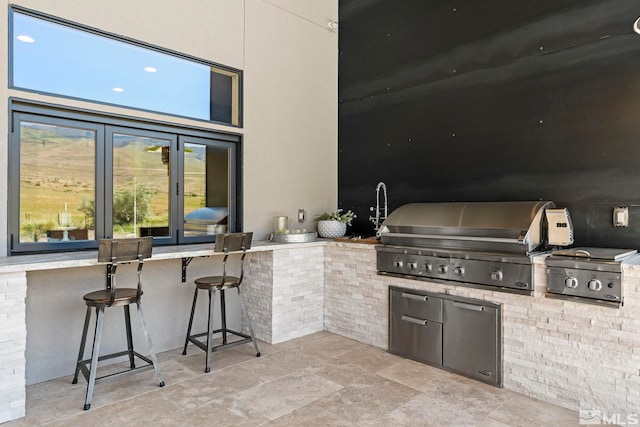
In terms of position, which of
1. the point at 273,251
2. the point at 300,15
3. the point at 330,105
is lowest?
the point at 273,251

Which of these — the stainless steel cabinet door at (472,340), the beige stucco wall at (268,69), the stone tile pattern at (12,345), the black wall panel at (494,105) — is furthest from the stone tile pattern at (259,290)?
the stone tile pattern at (12,345)

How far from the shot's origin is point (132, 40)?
372 centimetres

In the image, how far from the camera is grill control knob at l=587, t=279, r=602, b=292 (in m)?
2.67

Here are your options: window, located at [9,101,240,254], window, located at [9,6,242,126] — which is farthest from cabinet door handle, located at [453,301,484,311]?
window, located at [9,6,242,126]

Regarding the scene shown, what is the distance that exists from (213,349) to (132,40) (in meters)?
2.88

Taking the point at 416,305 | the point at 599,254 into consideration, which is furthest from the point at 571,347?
the point at 416,305

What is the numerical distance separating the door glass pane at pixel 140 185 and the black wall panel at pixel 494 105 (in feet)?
7.68

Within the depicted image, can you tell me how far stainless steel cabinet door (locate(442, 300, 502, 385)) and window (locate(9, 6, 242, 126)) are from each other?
2.97 metres

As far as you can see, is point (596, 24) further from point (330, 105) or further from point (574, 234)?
point (330, 105)

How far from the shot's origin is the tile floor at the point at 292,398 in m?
2.71

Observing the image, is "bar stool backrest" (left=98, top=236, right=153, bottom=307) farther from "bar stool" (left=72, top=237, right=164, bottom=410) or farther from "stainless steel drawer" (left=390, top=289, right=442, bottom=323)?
"stainless steel drawer" (left=390, top=289, right=442, bottom=323)

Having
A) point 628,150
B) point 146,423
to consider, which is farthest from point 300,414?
point 628,150

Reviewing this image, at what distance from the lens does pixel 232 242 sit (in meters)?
3.66

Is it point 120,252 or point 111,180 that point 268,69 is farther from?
point 120,252
